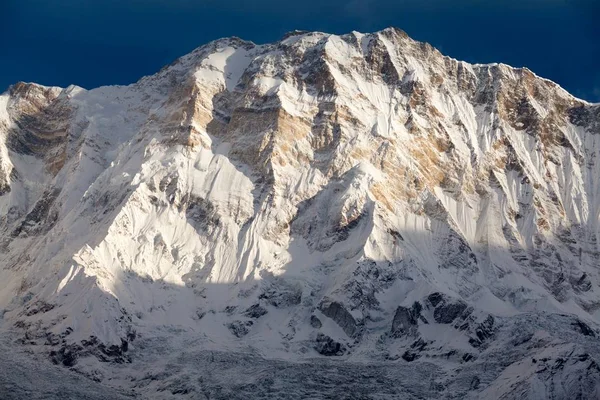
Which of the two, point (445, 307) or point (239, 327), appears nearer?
point (445, 307)

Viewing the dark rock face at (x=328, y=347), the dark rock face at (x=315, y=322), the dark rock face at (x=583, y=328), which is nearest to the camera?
the dark rock face at (x=328, y=347)

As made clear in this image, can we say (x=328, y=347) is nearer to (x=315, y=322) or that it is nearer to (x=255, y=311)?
(x=315, y=322)

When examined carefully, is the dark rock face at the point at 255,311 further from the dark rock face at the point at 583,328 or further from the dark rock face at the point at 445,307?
the dark rock face at the point at 583,328

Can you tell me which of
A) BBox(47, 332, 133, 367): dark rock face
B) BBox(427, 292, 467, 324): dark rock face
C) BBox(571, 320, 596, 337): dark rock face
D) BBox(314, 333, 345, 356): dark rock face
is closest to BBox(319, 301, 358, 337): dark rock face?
BBox(314, 333, 345, 356): dark rock face

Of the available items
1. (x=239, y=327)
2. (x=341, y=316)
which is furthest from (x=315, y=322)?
(x=239, y=327)

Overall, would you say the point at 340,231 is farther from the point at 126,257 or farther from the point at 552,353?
the point at 552,353

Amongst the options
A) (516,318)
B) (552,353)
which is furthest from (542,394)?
(516,318)

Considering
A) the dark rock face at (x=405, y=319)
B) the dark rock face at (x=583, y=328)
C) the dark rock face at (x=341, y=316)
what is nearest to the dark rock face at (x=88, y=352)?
the dark rock face at (x=341, y=316)

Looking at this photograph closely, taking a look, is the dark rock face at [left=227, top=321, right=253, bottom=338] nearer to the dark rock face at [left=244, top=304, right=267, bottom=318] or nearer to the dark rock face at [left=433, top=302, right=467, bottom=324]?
the dark rock face at [left=244, top=304, right=267, bottom=318]
